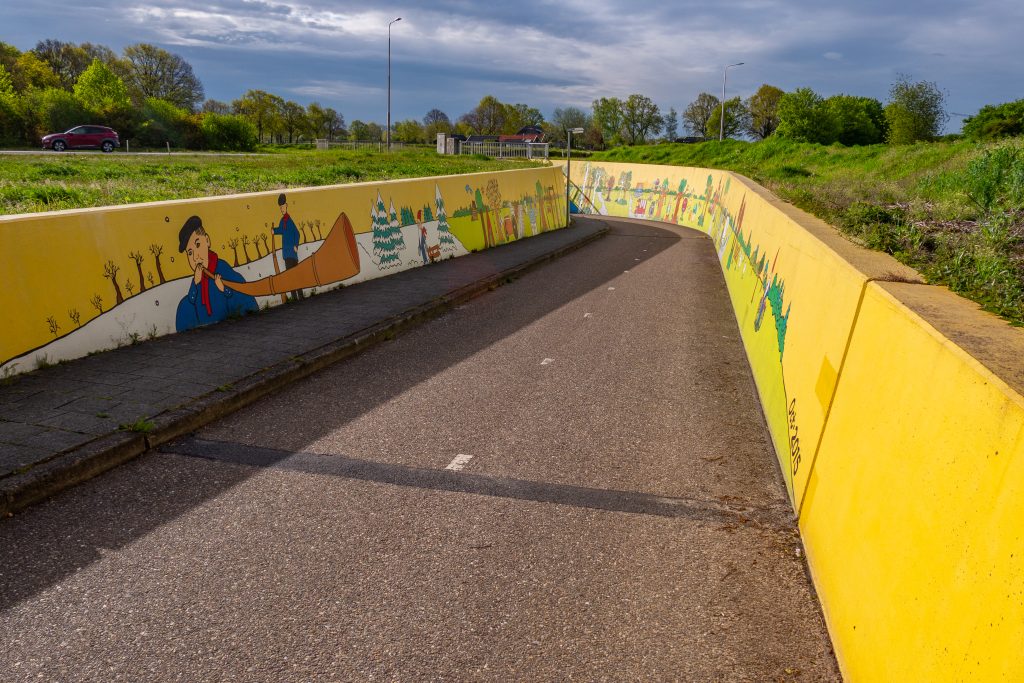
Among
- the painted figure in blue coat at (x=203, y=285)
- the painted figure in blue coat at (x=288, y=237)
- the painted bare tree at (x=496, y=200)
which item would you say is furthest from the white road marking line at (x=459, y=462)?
the painted bare tree at (x=496, y=200)

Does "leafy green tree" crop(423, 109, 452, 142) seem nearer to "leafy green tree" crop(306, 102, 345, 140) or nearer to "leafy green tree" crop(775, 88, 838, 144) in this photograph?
"leafy green tree" crop(306, 102, 345, 140)

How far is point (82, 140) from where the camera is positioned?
42.8m

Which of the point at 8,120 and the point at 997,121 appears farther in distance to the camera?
the point at 8,120

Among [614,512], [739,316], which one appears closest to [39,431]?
[614,512]

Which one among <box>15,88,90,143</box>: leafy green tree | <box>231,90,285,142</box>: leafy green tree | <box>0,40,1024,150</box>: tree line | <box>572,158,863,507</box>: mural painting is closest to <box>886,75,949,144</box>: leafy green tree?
<box>0,40,1024,150</box>: tree line

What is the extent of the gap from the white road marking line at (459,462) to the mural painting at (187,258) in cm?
421

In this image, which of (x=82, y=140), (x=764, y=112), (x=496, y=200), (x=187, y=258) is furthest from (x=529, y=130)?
(x=187, y=258)

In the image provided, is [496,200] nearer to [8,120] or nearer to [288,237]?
[288,237]

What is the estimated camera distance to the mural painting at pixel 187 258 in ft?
23.0

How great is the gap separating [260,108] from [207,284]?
328ft

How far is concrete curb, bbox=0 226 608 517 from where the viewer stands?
16.1 ft

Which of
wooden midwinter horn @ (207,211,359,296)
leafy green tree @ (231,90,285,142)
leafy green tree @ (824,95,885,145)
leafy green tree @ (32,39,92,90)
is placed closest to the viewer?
wooden midwinter horn @ (207,211,359,296)

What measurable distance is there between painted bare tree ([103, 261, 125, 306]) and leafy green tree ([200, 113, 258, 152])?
187ft

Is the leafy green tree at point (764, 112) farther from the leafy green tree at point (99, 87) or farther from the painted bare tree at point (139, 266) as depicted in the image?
the painted bare tree at point (139, 266)
